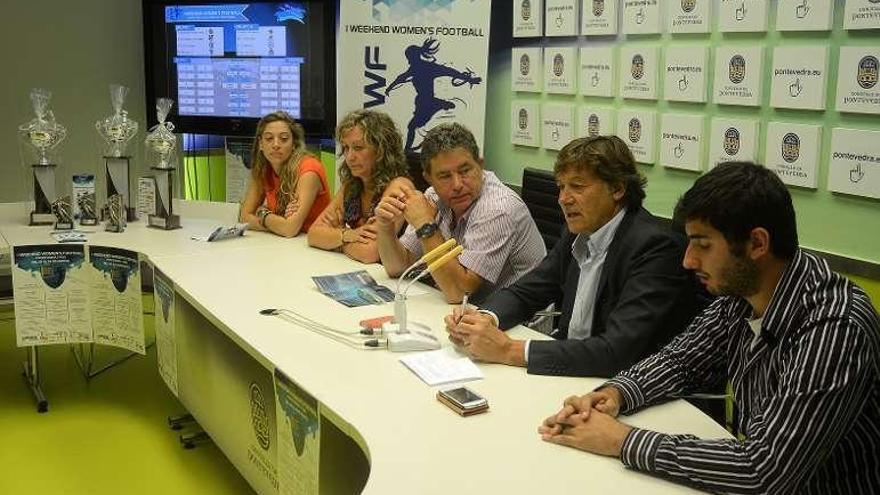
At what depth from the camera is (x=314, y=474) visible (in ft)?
6.58

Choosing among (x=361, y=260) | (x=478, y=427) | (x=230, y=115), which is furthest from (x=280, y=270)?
(x=230, y=115)

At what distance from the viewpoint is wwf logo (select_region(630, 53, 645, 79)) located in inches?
139

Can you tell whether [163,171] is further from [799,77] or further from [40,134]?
[799,77]

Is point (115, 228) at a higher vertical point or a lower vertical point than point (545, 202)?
lower

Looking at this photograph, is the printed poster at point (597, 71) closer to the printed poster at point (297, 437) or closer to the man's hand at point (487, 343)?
the man's hand at point (487, 343)

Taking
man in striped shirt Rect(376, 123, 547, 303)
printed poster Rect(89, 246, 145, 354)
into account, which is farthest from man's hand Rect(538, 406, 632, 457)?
printed poster Rect(89, 246, 145, 354)

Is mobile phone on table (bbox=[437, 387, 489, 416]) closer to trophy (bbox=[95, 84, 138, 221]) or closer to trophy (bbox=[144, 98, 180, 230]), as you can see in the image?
trophy (bbox=[144, 98, 180, 230])

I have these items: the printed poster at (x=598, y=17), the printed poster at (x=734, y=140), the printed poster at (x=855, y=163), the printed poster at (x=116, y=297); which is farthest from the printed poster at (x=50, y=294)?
the printed poster at (x=855, y=163)

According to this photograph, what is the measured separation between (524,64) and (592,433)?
116 inches

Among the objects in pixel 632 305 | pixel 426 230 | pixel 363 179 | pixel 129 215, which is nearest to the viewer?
pixel 632 305

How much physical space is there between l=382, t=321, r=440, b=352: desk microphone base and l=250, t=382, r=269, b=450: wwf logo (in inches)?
24.7

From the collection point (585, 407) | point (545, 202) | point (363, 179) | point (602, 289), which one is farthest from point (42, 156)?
point (585, 407)

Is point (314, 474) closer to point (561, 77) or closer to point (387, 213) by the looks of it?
point (387, 213)

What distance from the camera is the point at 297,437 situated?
6.77ft
